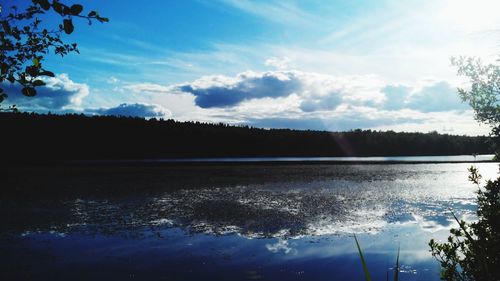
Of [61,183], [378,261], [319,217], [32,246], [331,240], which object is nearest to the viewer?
[378,261]

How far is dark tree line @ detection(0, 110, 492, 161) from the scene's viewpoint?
53.5 m

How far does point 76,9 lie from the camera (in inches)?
106

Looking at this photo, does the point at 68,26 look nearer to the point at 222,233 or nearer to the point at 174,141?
the point at 222,233

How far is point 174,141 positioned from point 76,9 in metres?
64.1

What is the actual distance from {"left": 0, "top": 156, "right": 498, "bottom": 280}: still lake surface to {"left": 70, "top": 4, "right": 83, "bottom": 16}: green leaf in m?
2.78

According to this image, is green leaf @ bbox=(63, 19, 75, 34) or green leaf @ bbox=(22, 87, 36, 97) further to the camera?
green leaf @ bbox=(22, 87, 36, 97)

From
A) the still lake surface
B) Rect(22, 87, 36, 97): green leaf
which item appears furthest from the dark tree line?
Rect(22, 87, 36, 97): green leaf

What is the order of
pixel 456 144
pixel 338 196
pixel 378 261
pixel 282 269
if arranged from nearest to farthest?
pixel 282 269 → pixel 378 261 → pixel 338 196 → pixel 456 144

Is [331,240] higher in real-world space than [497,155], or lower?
lower

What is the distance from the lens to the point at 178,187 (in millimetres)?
19953

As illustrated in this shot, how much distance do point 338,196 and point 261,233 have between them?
7461 millimetres

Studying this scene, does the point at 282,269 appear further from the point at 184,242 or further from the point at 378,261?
the point at 184,242

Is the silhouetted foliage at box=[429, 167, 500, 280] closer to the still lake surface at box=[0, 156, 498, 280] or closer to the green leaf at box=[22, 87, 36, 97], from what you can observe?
the still lake surface at box=[0, 156, 498, 280]

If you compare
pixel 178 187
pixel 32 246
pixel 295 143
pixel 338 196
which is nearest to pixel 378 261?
pixel 32 246
